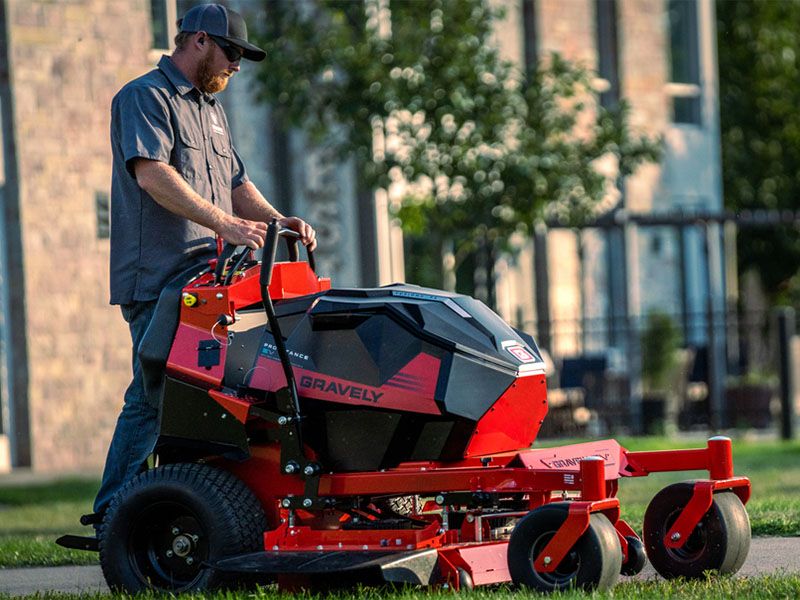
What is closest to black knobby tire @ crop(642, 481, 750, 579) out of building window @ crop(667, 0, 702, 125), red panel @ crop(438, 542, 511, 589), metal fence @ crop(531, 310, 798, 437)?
red panel @ crop(438, 542, 511, 589)

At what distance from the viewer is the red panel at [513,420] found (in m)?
5.78

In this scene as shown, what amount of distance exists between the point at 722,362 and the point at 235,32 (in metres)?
16.9

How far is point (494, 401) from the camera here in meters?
5.73

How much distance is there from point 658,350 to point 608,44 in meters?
3.99

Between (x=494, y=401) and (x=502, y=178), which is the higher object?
(x=502, y=178)

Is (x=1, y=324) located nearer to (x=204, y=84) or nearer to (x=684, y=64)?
(x=204, y=84)

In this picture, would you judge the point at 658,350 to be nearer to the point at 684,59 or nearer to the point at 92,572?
the point at 684,59

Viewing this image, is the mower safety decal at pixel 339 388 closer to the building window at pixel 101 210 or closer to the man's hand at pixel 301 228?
the man's hand at pixel 301 228

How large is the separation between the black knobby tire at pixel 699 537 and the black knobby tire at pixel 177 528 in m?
1.34

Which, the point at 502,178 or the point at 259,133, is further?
the point at 259,133

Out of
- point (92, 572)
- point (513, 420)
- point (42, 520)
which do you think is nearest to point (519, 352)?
point (513, 420)

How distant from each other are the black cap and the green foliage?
15.6 meters

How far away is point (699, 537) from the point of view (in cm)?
616

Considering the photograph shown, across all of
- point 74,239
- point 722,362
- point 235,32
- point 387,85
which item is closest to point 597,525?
point 235,32
